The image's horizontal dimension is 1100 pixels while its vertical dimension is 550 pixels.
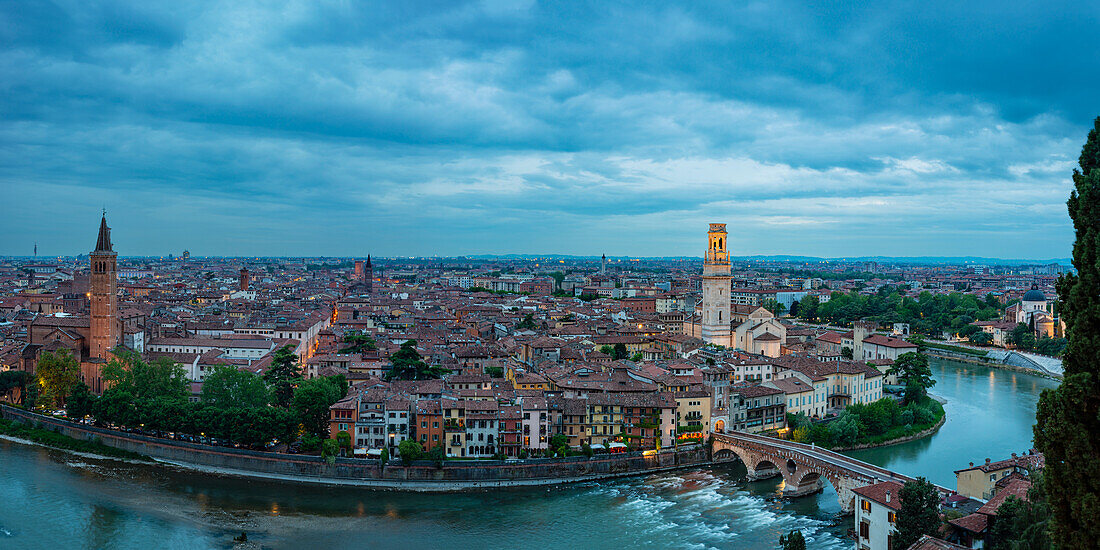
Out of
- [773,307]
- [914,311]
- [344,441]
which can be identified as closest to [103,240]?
[344,441]

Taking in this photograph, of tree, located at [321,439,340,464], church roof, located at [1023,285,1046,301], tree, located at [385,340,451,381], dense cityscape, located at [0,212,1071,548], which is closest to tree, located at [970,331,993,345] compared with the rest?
dense cityscape, located at [0,212,1071,548]

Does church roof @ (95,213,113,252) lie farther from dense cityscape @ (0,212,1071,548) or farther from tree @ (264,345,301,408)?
tree @ (264,345,301,408)

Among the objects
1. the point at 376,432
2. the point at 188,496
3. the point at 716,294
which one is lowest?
the point at 188,496

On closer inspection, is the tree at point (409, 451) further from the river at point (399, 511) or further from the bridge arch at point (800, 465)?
the bridge arch at point (800, 465)

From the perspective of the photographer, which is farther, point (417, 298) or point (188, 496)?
point (417, 298)

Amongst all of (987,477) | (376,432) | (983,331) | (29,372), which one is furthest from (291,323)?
(983,331)

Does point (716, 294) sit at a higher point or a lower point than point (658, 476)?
higher

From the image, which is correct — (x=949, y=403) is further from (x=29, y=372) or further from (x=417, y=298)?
(x=417, y=298)
